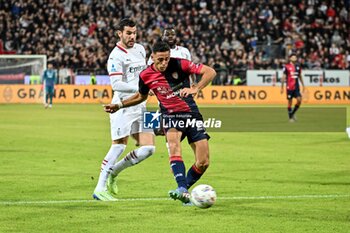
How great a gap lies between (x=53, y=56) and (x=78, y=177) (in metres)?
31.4

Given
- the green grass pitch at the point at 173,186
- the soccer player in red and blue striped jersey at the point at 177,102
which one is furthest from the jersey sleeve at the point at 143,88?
the green grass pitch at the point at 173,186

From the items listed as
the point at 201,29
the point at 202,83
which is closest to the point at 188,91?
the point at 202,83

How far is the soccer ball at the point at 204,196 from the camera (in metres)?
9.37

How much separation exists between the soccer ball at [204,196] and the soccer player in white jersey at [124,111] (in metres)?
1.84

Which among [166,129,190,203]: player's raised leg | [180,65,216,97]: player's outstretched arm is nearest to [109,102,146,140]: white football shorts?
[166,129,190,203]: player's raised leg

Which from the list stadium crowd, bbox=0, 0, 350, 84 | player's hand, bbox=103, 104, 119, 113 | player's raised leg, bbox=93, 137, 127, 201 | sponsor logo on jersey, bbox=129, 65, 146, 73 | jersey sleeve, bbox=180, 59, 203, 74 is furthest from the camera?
stadium crowd, bbox=0, 0, 350, 84

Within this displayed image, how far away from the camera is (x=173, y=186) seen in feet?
40.2

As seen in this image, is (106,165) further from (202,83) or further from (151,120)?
(202,83)

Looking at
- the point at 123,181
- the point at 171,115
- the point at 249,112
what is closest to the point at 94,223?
the point at 171,115

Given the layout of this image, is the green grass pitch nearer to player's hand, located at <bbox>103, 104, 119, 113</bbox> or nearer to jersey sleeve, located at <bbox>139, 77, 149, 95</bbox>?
player's hand, located at <bbox>103, 104, 119, 113</bbox>

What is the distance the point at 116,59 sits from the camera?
11078 mm

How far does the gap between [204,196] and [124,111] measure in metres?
2.27

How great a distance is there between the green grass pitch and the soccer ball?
0.17 metres

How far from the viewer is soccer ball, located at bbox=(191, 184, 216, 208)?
9.37m
